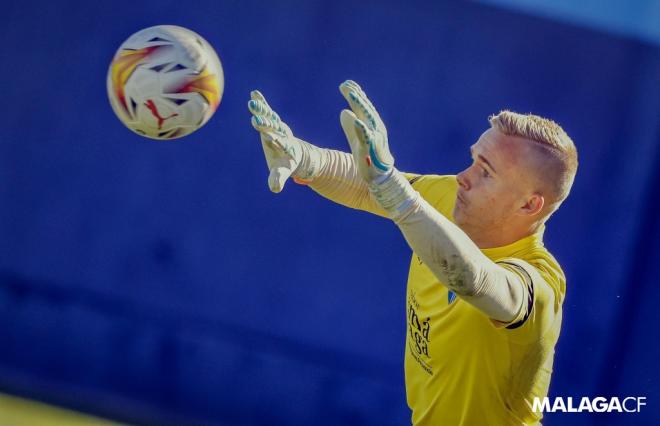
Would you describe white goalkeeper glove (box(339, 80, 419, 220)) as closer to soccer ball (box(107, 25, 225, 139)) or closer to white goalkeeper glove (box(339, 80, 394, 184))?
white goalkeeper glove (box(339, 80, 394, 184))

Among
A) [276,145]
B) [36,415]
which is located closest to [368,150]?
[276,145]

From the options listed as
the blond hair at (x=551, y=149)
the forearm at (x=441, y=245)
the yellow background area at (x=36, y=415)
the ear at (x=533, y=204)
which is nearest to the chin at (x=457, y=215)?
the ear at (x=533, y=204)

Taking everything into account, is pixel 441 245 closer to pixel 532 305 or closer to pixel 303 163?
pixel 532 305

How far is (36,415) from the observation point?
419 centimetres

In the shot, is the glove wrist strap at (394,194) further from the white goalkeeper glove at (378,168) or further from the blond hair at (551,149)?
the blond hair at (551,149)

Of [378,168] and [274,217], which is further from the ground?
[274,217]

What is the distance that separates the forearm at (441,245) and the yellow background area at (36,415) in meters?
1.88

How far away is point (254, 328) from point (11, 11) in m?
1.74

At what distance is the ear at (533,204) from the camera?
143 inches

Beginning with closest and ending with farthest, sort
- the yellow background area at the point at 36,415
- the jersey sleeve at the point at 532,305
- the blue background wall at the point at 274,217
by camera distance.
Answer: the jersey sleeve at the point at 532,305
the yellow background area at the point at 36,415
the blue background wall at the point at 274,217

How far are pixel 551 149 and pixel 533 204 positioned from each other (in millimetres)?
201

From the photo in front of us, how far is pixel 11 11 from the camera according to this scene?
4566mm

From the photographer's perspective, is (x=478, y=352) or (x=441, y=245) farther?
(x=478, y=352)

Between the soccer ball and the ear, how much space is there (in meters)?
1.17
